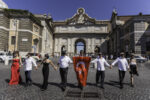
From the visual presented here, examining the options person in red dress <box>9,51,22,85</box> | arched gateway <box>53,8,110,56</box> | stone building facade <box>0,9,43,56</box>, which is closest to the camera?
person in red dress <box>9,51,22,85</box>

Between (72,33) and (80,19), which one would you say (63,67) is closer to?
(72,33)

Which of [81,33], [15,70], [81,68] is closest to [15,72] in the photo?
[15,70]

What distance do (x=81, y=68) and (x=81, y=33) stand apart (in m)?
36.7

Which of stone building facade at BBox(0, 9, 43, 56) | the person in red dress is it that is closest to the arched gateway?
stone building facade at BBox(0, 9, 43, 56)

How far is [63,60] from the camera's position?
4.82 meters

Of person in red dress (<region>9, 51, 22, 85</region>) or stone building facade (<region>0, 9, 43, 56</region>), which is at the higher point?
stone building facade (<region>0, 9, 43, 56</region>)

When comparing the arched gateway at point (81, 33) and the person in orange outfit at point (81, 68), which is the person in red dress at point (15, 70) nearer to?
the person in orange outfit at point (81, 68)

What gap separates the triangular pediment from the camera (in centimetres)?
4184

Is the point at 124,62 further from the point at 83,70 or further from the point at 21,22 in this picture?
the point at 21,22

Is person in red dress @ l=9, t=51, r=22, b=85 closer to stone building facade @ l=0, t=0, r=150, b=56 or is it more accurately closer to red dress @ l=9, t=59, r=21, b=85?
red dress @ l=9, t=59, r=21, b=85

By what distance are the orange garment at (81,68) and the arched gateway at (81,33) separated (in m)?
35.8

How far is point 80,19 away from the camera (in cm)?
4206

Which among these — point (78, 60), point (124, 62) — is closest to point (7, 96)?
point (78, 60)

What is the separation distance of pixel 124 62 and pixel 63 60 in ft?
9.43
